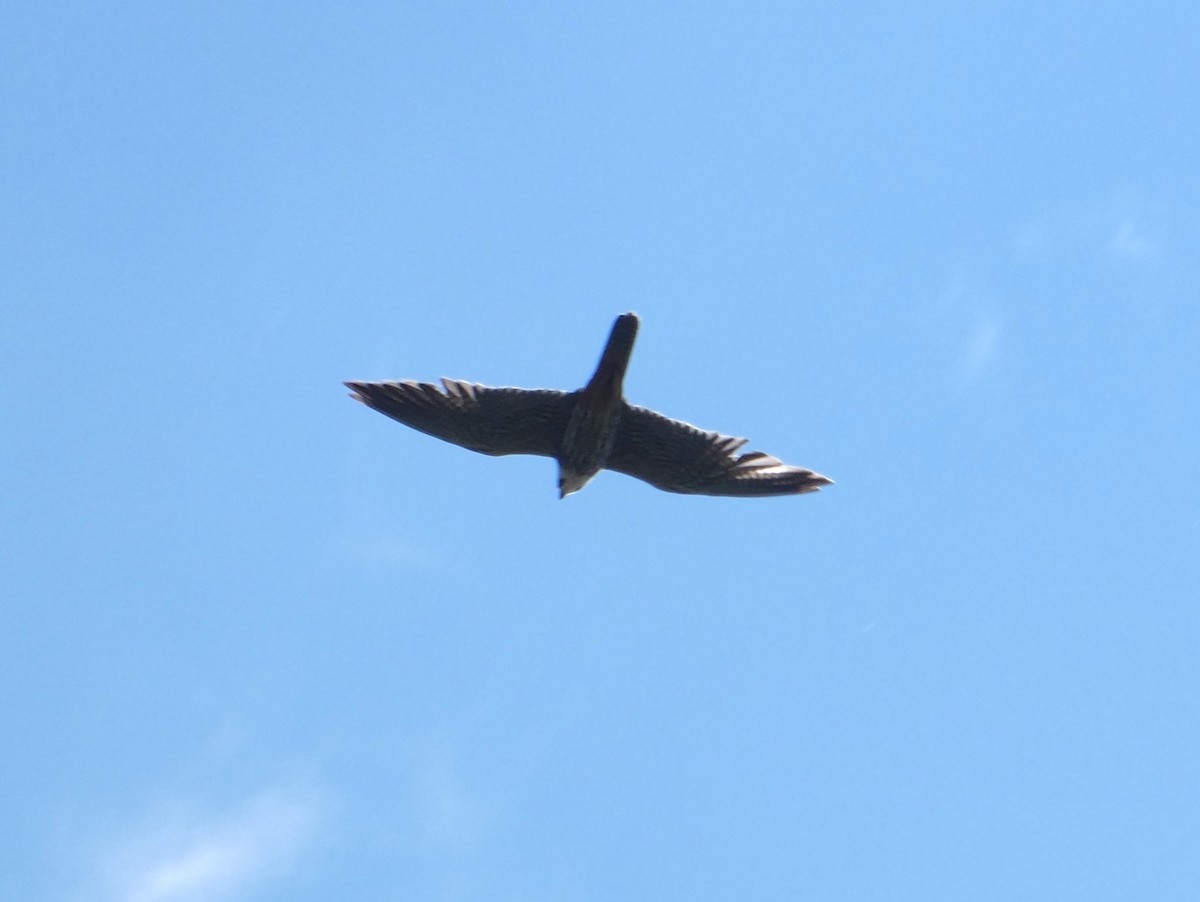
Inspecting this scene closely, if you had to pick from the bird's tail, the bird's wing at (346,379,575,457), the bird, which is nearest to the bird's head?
the bird

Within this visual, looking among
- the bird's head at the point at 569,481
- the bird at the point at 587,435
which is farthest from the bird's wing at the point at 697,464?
the bird's head at the point at 569,481

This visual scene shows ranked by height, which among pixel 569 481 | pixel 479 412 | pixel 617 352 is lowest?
pixel 569 481

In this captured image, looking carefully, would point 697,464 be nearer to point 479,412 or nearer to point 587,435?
point 587,435

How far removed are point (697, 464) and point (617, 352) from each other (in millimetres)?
2176

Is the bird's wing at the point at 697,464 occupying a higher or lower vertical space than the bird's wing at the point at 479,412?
lower

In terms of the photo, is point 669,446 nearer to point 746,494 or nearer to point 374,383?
point 746,494

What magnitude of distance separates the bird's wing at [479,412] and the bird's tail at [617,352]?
69cm

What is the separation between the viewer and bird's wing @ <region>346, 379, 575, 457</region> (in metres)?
17.8

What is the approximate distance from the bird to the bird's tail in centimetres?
9

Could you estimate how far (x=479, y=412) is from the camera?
59.0 ft

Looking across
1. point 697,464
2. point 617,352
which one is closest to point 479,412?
point 617,352

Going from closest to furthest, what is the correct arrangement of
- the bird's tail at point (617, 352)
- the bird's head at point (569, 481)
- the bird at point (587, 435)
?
the bird's tail at point (617, 352) < the bird at point (587, 435) < the bird's head at point (569, 481)

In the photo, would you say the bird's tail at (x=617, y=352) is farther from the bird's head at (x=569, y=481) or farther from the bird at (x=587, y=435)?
the bird's head at (x=569, y=481)

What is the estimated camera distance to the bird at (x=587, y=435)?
696 inches
